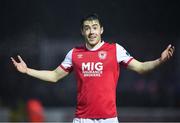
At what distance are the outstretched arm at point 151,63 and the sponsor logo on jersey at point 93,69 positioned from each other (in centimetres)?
23

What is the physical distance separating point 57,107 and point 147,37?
192 centimetres

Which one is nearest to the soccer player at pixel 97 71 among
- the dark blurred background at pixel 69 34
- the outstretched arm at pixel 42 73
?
the outstretched arm at pixel 42 73

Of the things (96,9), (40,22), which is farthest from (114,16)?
(40,22)

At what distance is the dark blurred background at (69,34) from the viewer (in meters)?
7.28

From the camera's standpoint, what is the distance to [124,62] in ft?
16.6

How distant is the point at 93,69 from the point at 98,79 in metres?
0.08

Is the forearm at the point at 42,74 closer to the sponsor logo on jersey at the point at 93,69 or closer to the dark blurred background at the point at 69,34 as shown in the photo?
the sponsor logo on jersey at the point at 93,69

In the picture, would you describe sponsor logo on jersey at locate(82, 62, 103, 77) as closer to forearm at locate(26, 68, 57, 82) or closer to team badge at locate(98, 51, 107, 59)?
team badge at locate(98, 51, 107, 59)

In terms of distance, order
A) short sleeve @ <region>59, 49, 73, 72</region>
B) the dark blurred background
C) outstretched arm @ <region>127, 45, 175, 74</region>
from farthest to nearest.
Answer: the dark blurred background, short sleeve @ <region>59, 49, 73, 72</region>, outstretched arm @ <region>127, 45, 175, 74</region>

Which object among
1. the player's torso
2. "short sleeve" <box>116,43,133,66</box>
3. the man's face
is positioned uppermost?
the man's face

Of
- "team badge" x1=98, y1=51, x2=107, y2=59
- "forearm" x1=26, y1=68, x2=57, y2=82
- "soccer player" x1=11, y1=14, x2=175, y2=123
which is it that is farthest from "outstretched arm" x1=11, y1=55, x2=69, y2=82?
"team badge" x1=98, y1=51, x2=107, y2=59

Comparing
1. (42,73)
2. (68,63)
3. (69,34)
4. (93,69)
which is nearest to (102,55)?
(93,69)

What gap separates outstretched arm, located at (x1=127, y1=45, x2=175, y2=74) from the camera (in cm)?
484

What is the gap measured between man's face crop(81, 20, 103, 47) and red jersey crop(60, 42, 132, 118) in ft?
0.23
